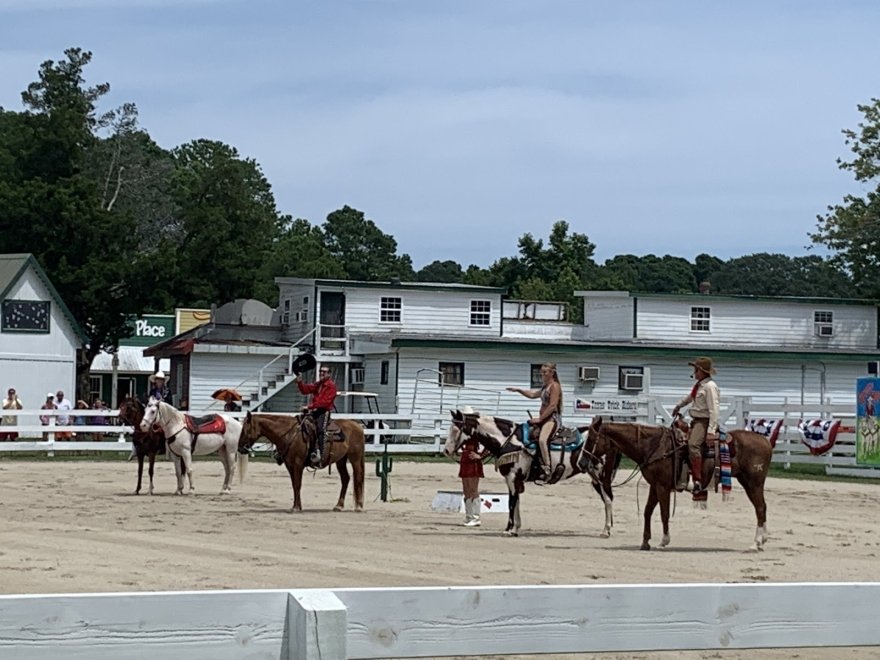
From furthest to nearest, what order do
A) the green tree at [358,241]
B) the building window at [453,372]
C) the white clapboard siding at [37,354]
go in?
the green tree at [358,241]
the building window at [453,372]
the white clapboard siding at [37,354]

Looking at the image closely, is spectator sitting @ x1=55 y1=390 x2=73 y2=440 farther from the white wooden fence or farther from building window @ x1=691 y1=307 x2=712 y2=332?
the white wooden fence

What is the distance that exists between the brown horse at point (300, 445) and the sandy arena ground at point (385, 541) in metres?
0.48

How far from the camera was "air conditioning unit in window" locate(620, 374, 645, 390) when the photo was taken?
5119 centimetres

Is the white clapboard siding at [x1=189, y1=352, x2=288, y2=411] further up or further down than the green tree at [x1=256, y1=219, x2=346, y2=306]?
further down

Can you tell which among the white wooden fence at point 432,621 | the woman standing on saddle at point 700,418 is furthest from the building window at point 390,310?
the white wooden fence at point 432,621

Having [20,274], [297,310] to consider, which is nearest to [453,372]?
[297,310]

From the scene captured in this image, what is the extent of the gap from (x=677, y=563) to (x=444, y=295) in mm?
39814

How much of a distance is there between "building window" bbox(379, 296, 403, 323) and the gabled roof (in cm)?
1092

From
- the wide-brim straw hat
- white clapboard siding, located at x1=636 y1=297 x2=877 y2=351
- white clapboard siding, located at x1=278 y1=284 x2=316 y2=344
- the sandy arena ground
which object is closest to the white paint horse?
the sandy arena ground

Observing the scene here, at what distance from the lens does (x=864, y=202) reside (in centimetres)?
6300

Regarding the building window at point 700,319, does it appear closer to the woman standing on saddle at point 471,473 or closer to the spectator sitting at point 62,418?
the spectator sitting at point 62,418

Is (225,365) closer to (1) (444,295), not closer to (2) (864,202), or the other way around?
(1) (444,295)

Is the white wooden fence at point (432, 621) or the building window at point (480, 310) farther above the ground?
the building window at point (480, 310)

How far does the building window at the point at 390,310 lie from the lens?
54.8m
